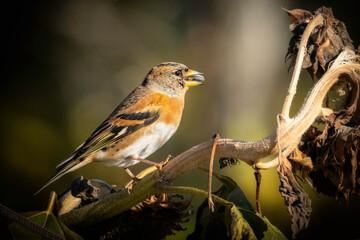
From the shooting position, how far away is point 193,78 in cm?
115

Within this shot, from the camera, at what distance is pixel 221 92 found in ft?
4.32

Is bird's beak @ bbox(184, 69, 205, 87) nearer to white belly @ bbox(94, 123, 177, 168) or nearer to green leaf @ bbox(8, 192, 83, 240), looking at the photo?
white belly @ bbox(94, 123, 177, 168)

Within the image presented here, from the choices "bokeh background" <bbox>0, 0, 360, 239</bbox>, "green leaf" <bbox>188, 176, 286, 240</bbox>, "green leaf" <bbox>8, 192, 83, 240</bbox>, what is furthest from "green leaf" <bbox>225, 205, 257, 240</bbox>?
"bokeh background" <bbox>0, 0, 360, 239</bbox>

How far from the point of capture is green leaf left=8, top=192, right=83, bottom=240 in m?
0.68

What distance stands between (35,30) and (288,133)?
34.5 inches

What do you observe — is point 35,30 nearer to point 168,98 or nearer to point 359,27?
point 168,98

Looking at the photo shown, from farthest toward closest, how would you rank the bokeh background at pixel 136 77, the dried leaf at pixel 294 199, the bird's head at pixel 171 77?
the bird's head at pixel 171 77
the bokeh background at pixel 136 77
the dried leaf at pixel 294 199

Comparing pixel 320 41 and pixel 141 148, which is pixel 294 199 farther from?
pixel 141 148

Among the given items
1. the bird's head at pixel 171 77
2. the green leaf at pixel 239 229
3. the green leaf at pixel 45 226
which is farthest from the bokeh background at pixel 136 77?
the green leaf at pixel 239 229

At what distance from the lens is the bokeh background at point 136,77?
1012mm

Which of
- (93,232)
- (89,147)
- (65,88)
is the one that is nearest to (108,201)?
(93,232)

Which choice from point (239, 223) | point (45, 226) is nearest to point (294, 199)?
point (239, 223)

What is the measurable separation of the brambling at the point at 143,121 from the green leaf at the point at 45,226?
0.85 ft

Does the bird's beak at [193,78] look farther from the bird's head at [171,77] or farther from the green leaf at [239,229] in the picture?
the green leaf at [239,229]
